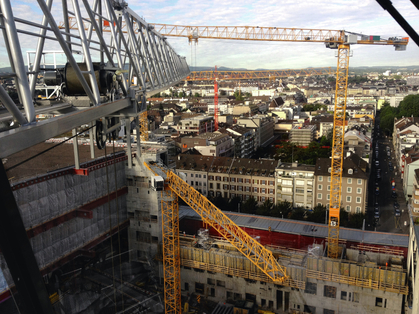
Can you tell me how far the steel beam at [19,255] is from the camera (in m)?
0.64

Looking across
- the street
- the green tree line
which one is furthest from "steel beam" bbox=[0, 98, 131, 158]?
the green tree line

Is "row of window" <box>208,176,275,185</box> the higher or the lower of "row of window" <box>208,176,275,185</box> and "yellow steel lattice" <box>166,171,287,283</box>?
the lower

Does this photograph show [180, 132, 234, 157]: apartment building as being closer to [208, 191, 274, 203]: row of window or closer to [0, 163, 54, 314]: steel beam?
[208, 191, 274, 203]: row of window

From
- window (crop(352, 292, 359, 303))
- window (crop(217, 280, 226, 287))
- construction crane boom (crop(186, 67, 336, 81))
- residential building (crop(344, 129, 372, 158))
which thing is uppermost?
construction crane boom (crop(186, 67, 336, 81))

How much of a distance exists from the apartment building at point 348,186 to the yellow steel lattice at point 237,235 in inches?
193

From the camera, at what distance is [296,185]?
10.5 meters

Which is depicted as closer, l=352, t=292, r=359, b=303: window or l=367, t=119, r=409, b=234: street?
l=352, t=292, r=359, b=303: window

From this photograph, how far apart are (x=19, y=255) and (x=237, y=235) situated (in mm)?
5518

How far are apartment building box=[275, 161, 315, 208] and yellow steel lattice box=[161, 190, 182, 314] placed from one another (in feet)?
17.3

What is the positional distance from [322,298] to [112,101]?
16.6ft

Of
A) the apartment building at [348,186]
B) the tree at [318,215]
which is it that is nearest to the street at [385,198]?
the apartment building at [348,186]

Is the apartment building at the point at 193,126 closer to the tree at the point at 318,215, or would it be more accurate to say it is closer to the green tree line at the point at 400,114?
the tree at the point at 318,215

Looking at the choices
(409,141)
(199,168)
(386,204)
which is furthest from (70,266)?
(409,141)

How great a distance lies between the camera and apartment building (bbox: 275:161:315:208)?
10.4 m
